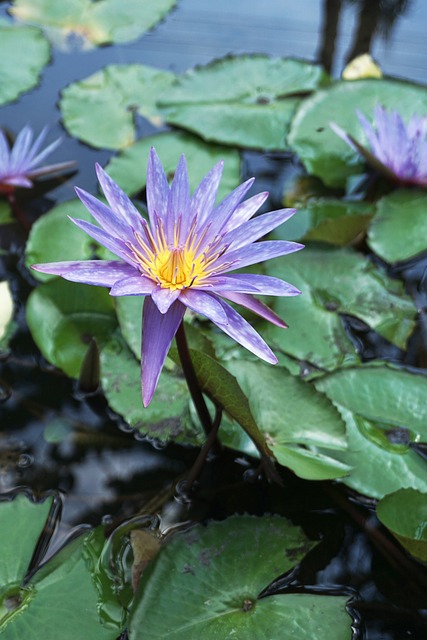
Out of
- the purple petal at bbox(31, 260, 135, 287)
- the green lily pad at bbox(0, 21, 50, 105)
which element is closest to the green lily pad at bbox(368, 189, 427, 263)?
the purple petal at bbox(31, 260, 135, 287)

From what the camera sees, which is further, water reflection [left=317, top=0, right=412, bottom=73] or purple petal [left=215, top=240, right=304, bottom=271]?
water reflection [left=317, top=0, right=412, bottom=73]

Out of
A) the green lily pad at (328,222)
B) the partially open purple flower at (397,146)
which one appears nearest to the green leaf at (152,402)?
the green lily pad at (328,222)

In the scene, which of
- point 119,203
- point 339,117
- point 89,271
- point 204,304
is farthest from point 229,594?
point 339,117

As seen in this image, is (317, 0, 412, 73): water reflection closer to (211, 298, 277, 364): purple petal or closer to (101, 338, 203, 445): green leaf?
(101, 338, 203, 445): green leaf

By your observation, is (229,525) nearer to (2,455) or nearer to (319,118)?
(2,455)

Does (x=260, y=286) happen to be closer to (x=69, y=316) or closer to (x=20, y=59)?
(x=69, y=316)

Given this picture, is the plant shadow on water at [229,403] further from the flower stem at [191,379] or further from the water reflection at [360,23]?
the water reflection at [360,23]
